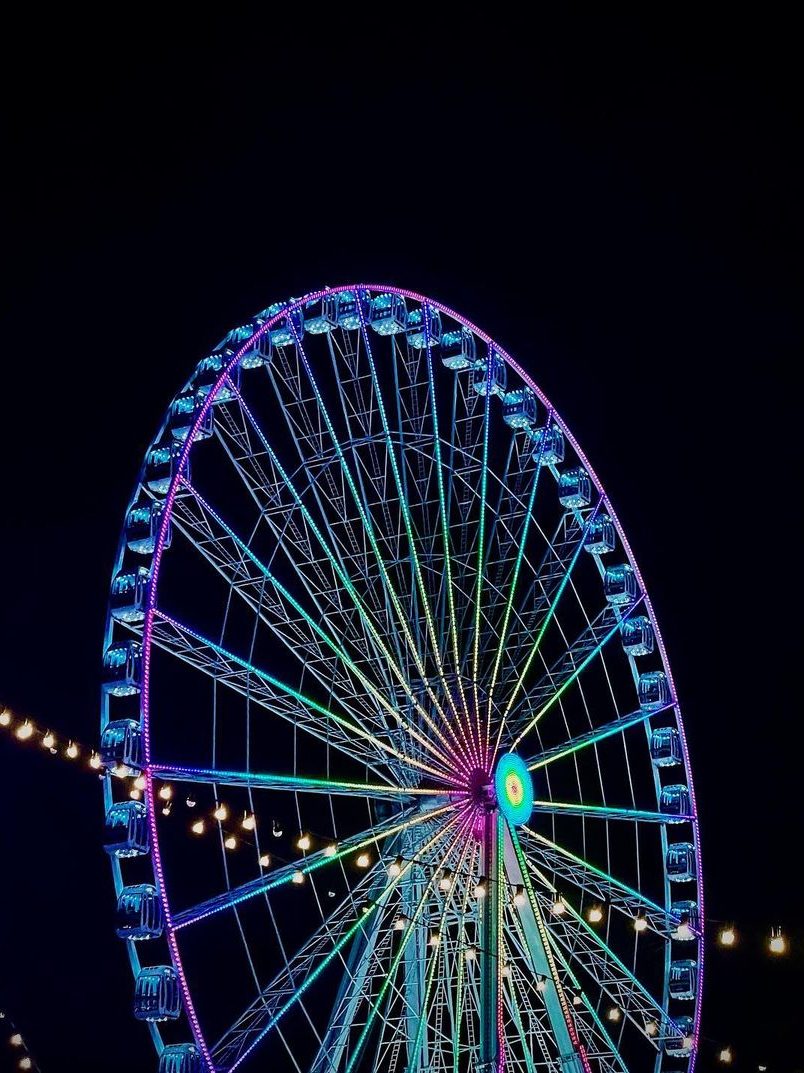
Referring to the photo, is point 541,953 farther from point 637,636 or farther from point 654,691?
point 637,636

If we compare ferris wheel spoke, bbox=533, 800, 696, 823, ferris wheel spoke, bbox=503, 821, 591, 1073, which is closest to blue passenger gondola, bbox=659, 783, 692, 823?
ferris wheel spoke, bbox=533, 800, 696, 823

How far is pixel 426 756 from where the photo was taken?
21.8 meters

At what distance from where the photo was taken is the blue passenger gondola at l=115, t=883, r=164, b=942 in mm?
17562

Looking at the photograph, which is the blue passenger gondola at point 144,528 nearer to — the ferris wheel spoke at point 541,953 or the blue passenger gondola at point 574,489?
the ferris wheel spoke at point 541,953

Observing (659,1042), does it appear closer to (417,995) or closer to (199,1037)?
(417,995)

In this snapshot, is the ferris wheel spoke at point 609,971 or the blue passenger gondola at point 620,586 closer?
the ferris wheel spoke at point 609,971

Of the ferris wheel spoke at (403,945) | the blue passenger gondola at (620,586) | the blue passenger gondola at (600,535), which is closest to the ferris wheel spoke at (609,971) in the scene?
the ferris wheel spoke at (403,945)

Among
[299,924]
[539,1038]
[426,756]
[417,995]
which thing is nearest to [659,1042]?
[539,1038]

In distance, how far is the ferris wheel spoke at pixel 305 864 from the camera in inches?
728

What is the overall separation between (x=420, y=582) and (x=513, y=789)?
3095 mm

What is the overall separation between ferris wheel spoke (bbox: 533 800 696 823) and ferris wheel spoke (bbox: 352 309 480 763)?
5.70 ft

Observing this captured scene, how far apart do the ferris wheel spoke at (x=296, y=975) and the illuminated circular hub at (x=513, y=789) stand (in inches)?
28.5

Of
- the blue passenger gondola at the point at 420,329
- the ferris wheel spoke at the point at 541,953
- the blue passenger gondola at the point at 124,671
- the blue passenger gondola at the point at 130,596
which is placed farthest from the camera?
the blue passenger gondola at the point at 420,329

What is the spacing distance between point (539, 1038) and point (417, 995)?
2.47 meters
